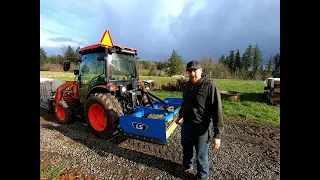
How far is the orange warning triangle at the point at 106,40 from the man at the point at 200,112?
2541 mm

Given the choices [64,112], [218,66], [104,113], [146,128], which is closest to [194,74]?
[146,128]

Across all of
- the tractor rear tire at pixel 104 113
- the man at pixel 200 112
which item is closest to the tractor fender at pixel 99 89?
the tractor rear tire at pixel 104 113

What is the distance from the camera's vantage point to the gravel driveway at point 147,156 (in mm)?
3068

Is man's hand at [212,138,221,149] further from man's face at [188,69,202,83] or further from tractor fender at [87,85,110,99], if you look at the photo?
tractor fender at [87,85,110,99]

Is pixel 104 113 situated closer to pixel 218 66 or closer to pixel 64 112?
pixel 64 112

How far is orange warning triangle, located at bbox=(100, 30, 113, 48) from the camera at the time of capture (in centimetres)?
443

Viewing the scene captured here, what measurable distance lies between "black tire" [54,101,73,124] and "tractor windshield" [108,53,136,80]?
1843 mm

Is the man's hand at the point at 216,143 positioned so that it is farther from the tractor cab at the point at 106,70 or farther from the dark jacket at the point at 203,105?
the tractor cab at the point at 106,70

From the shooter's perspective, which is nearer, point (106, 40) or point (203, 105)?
point (203, 105)

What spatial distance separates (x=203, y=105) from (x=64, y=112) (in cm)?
442

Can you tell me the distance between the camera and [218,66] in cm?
4031
